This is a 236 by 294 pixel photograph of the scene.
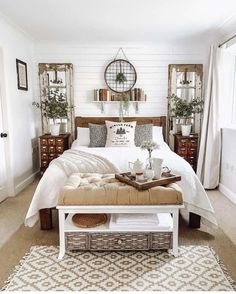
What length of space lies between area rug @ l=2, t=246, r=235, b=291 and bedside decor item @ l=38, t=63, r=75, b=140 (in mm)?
2950

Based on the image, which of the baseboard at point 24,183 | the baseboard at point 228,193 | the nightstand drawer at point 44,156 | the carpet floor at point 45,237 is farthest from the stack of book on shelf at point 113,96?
the carpet floor at point 45,237

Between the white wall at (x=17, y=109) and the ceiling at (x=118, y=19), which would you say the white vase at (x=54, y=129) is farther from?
the ceiling at (x=118, y=19)

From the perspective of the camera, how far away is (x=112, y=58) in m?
4.84

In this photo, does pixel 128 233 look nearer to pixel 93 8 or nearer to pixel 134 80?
pixel 93 8

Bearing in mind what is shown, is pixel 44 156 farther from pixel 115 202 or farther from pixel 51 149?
pixel 115 202

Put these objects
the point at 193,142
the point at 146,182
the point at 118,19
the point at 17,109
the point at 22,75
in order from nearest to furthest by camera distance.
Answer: the point at 146,182
the point at 118,19
the point at 17,109
the point at 22,75
the point at 193,142

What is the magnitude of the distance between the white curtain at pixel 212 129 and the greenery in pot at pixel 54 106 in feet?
8.02

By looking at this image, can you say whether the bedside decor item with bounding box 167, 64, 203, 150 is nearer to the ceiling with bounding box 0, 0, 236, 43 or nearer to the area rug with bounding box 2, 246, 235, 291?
the ceiling with bounding box 0, 0, 236, 43

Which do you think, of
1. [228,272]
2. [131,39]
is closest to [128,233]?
[228,272]

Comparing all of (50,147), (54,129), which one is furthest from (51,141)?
(54,129)

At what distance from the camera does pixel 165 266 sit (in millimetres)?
2158

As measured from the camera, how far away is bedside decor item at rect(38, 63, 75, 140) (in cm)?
484

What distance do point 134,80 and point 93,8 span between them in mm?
1879

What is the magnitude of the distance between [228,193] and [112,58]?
3.06 meters
